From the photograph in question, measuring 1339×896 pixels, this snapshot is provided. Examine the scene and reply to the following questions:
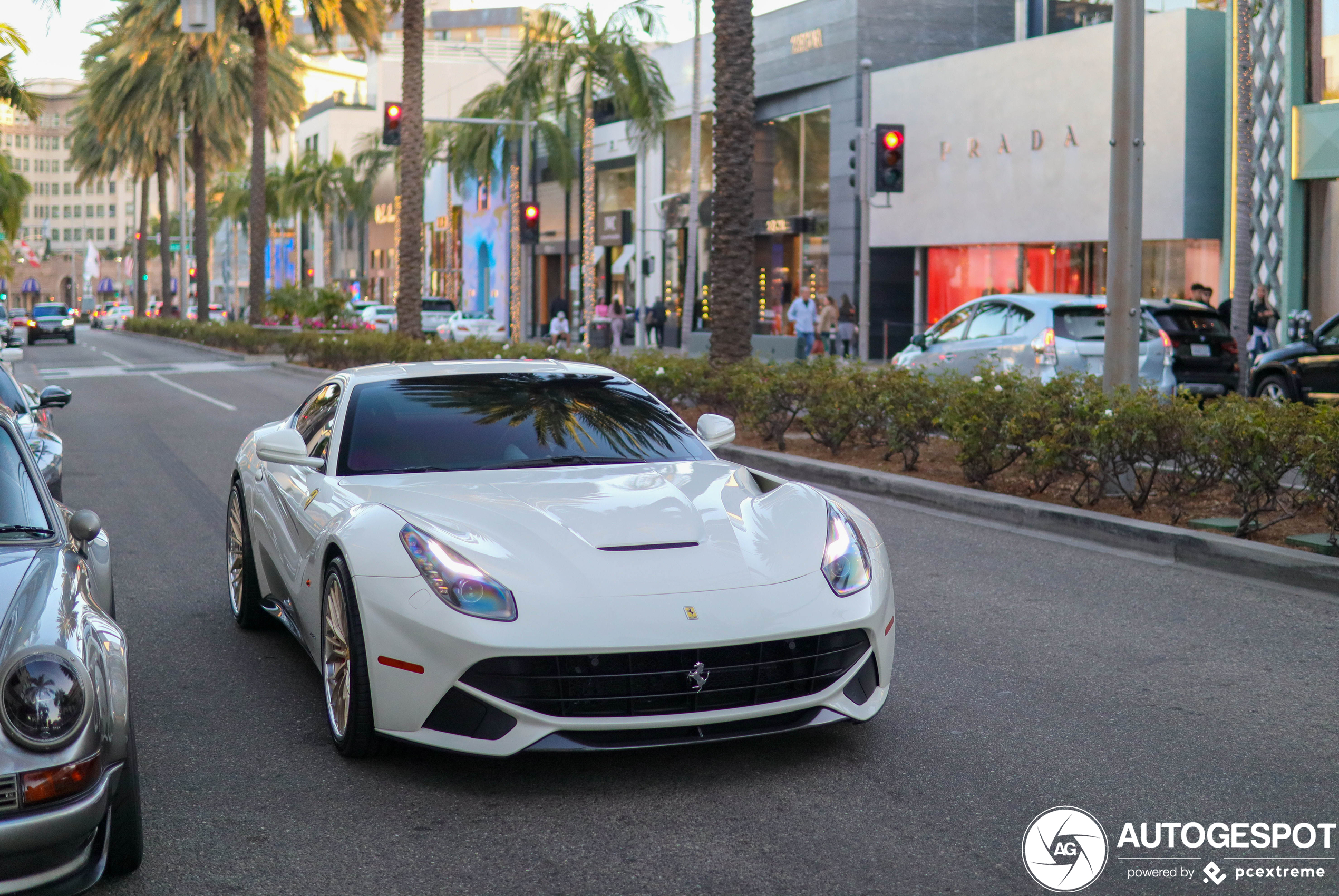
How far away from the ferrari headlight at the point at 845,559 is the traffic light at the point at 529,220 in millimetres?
30556

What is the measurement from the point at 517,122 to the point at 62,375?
561 inches

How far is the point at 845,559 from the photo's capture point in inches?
201

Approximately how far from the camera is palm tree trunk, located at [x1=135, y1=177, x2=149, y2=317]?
72938 millimetres

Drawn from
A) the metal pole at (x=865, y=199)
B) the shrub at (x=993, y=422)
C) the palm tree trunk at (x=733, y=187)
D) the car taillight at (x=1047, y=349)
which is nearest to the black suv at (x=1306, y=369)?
the car taillight at (x=1047, y=349)

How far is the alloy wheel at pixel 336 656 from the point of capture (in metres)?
5.05

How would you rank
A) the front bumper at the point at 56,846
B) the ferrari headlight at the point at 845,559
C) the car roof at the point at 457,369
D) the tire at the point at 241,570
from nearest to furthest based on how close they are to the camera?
the front bumper at the point at 56,846
the ferrari headlight at the point at 845,559
the car roof at the point at 457,369
the tire at the point at 241,570

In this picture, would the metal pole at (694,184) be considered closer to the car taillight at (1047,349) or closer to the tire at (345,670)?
the car taillight at (1047,349)

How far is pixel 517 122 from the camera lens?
41062 mm

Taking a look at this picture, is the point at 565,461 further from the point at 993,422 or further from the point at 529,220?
the point at 529,220

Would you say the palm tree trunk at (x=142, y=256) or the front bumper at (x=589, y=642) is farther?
the palm tree trunk at (x=142, y=256)

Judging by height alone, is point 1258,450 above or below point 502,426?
below

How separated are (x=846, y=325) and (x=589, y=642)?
94.7 feet

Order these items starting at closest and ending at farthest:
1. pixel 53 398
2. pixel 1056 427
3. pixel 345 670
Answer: pixel 345 670 < pixel 1056 427 < pixel 53 398

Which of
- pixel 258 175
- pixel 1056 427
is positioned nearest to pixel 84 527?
pixel 1056 427
